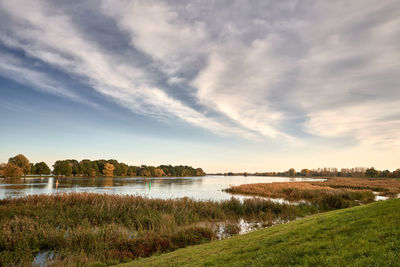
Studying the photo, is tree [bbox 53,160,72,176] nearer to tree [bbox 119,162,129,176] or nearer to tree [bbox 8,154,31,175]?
tree [bbox 8,154,31,175]

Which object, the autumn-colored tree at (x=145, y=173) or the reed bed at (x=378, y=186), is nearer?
the reed bed at (x=378, y=186)

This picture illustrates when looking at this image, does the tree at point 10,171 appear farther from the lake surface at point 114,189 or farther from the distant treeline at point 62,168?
the lake surface at point 114,189

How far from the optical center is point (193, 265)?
7984mm

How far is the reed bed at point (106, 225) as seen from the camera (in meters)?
12.4

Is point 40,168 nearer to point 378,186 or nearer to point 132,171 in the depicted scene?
point 132,171

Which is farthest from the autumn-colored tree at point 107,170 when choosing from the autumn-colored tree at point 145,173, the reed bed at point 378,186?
the reed bed at point 378,186

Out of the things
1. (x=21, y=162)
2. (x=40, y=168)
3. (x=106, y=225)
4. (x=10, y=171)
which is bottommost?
(x=106, y=225)

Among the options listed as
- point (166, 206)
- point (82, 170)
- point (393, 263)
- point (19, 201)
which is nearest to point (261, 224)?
point (166, 206)

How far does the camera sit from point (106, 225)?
1836cm

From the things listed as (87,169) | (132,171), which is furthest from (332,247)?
(132,171)

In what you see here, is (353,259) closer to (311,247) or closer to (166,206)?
(311,247)

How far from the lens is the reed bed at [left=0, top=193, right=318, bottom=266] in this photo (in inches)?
489

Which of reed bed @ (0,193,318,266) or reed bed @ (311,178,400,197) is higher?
reed bed @ (0,193,318,266)

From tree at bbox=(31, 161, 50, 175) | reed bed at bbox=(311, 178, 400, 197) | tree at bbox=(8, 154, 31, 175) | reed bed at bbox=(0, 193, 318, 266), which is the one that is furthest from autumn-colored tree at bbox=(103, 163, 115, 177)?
reed bed at bbox=(0, 193, 318, 266)
